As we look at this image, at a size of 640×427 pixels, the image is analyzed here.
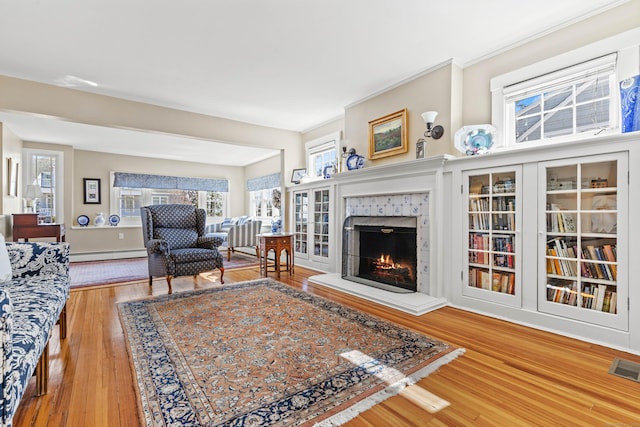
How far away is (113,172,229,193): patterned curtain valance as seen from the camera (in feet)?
22.5

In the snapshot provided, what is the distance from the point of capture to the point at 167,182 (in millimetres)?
7355

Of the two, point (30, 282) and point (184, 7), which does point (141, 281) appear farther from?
point (184, 7)

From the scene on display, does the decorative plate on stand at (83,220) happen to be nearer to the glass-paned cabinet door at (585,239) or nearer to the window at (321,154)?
the window at (321,154)

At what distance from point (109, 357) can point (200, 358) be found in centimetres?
61

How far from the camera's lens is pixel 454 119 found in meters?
3.05

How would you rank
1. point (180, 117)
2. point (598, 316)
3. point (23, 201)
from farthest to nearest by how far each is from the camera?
point (23, 201) → point (180, 117) → point (598, 316)

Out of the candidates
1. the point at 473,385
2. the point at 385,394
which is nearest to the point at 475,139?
the point at 473,385

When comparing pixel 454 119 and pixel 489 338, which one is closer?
pixel 489 338

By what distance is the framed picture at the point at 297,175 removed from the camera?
5345 mm

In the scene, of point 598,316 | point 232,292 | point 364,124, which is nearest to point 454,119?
point 364,124

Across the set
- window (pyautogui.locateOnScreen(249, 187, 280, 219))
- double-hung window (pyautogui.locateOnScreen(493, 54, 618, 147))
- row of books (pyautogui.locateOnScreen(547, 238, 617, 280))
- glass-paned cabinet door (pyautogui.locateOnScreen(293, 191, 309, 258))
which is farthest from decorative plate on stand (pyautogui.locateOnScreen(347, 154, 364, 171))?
window (pyautogui.locateOnScreen(249, 187, 280, 219))

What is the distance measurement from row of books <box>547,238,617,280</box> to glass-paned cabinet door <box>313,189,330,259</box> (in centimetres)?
283

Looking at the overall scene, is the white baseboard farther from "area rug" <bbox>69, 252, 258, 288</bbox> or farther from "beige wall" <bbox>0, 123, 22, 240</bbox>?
"beige wall" <bbox>0, 123, 22, 240</bbox>

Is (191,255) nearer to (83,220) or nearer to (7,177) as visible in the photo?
(7,177)
